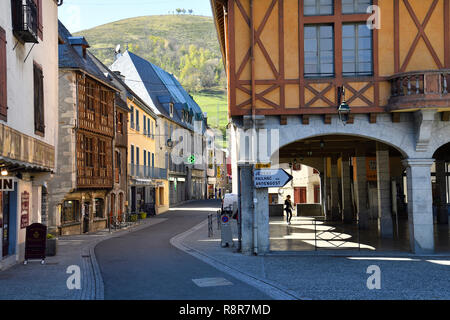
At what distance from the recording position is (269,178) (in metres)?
15.9

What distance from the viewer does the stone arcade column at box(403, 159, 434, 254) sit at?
51.9 ft

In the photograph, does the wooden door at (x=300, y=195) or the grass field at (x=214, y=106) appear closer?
the wooden door at (x=300, y=195)

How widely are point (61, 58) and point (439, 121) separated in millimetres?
18372

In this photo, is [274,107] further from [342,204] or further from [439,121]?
[342,204]

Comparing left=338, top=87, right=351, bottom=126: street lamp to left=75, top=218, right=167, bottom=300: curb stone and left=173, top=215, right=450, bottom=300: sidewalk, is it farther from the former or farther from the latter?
left=75, top=218, right=167, bottom=300: curb stone

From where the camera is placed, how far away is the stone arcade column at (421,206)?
15.8 meters

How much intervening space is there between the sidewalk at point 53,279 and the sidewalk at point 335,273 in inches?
132

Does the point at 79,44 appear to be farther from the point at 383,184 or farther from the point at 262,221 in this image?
the point at 383,184

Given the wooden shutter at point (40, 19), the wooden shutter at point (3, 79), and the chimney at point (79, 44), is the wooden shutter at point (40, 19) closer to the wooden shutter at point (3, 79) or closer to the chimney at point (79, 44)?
the wooden shutter at point (3, 79)

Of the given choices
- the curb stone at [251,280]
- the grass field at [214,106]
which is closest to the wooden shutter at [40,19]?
the curb stone at [251,280]

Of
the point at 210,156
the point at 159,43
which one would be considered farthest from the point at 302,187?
the point at 159,43

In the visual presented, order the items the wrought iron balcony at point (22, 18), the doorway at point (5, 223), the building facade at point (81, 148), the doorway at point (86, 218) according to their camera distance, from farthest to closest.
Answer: the doorway at point (86, 218)
the building facade at point (81, 148)
the doorway at point (5, 223)
the wrought iron balcony at point (22, 18)

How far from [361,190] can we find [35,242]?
15.6 m

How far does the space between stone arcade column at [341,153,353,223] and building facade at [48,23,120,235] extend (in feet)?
43.7
